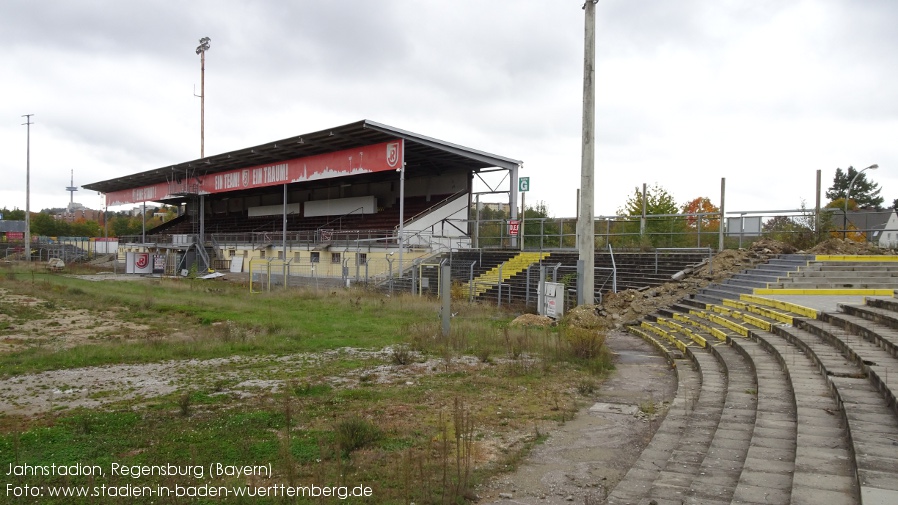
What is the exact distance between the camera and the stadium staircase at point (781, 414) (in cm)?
478

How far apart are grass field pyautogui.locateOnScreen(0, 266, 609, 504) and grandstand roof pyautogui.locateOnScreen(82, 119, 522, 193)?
16000 millimetres

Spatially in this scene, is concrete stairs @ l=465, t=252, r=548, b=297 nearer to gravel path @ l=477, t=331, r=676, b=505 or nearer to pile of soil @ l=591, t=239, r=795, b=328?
pile of soil @ l=591, t=239, r=795, b=328

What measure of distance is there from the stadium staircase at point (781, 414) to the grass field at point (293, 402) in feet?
4.99

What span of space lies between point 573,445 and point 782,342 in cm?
589

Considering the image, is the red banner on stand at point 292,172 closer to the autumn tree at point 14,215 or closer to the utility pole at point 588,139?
the utility pole at point 588,139

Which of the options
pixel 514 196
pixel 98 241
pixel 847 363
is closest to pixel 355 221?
pixel 514 196

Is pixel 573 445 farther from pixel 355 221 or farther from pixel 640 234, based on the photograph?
pixel 355 221

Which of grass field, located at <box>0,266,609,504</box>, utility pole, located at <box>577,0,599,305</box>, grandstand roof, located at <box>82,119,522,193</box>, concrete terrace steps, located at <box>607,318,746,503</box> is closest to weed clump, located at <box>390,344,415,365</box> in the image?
grass field, located at <box>0,266,609,504</box>

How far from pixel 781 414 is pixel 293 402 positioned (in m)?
5.92

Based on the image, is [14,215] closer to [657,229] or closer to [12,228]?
[12,228]

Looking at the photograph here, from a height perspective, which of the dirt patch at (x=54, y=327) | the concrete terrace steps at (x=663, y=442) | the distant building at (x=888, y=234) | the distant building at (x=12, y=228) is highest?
the distant building at (x=12, y=228)

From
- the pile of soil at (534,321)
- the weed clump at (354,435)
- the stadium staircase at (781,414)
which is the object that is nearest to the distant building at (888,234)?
the stadium staircase at (781,414)

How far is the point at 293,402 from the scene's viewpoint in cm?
818

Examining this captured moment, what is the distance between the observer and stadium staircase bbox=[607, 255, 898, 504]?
478 centimetres
